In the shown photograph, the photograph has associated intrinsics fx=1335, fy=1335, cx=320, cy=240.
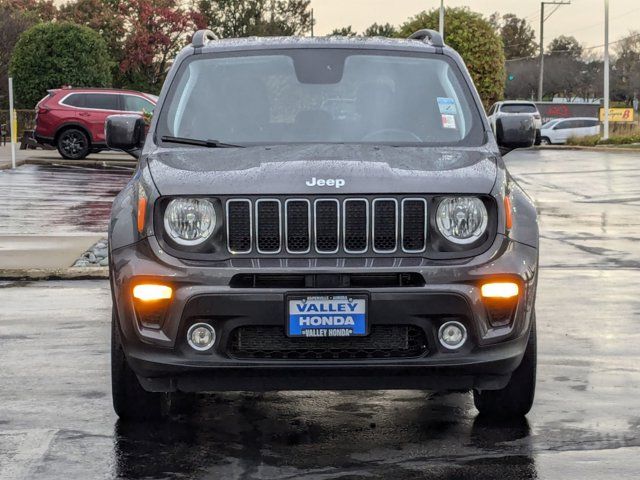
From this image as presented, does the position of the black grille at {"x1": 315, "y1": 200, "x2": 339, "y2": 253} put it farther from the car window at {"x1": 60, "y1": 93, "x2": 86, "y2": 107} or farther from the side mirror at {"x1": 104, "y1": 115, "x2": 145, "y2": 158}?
the car window at {"x1": 60, "y1": 93, "x2": 86, "y2": 107}

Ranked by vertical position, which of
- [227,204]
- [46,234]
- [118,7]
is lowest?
[46,234]

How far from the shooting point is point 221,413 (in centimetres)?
657

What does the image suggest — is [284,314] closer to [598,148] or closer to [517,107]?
[598,148]

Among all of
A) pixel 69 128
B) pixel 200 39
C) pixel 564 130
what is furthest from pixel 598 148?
pixel 200 39

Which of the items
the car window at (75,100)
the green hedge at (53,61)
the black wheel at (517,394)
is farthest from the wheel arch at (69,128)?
the black wheel at (517,394)

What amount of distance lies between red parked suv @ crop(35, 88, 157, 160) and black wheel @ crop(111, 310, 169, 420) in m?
26.3

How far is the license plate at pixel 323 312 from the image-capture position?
555 cm

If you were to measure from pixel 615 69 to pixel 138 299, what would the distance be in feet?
391

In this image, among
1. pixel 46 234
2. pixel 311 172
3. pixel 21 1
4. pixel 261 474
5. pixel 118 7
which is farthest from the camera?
pixel 21 1

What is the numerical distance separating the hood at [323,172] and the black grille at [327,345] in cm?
60

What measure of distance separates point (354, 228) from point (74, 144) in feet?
91.1

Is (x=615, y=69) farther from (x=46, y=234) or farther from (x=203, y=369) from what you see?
(x=203, y=369)

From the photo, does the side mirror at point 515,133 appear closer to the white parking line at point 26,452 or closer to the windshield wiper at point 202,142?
the windshield wiper at point 202,142

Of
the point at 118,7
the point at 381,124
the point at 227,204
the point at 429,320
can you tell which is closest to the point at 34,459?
the point at 227,204
